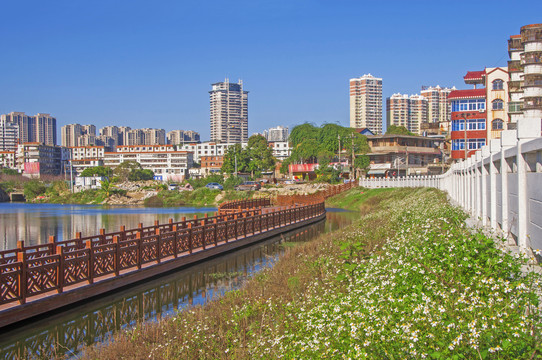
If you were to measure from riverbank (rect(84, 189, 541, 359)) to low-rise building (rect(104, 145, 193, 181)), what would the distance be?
137216 millimetres

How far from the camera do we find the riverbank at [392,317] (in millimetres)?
4891

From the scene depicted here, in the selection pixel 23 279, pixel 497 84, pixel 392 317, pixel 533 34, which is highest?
pixel 533 34

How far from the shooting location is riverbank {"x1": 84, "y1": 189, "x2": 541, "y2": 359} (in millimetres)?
4891

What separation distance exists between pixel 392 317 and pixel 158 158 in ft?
494

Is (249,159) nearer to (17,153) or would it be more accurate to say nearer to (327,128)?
(327,128)

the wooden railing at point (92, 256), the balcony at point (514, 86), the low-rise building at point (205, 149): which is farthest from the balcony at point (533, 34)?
the low-rise building at point (205, 149)

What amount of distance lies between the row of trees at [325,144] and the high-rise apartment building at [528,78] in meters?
31.2

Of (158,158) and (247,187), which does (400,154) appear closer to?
(247,187)

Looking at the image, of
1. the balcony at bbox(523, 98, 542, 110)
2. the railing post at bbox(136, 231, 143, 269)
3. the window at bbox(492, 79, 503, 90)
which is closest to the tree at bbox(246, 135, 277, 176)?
the window at bbox(492, 79, 503, 90)

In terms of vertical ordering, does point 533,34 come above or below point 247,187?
above

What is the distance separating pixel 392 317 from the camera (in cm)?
575

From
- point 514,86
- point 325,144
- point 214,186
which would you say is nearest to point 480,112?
point 514,86

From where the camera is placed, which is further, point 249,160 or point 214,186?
point 249,160

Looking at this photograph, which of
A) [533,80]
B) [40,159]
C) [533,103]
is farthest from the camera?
[40,159]
